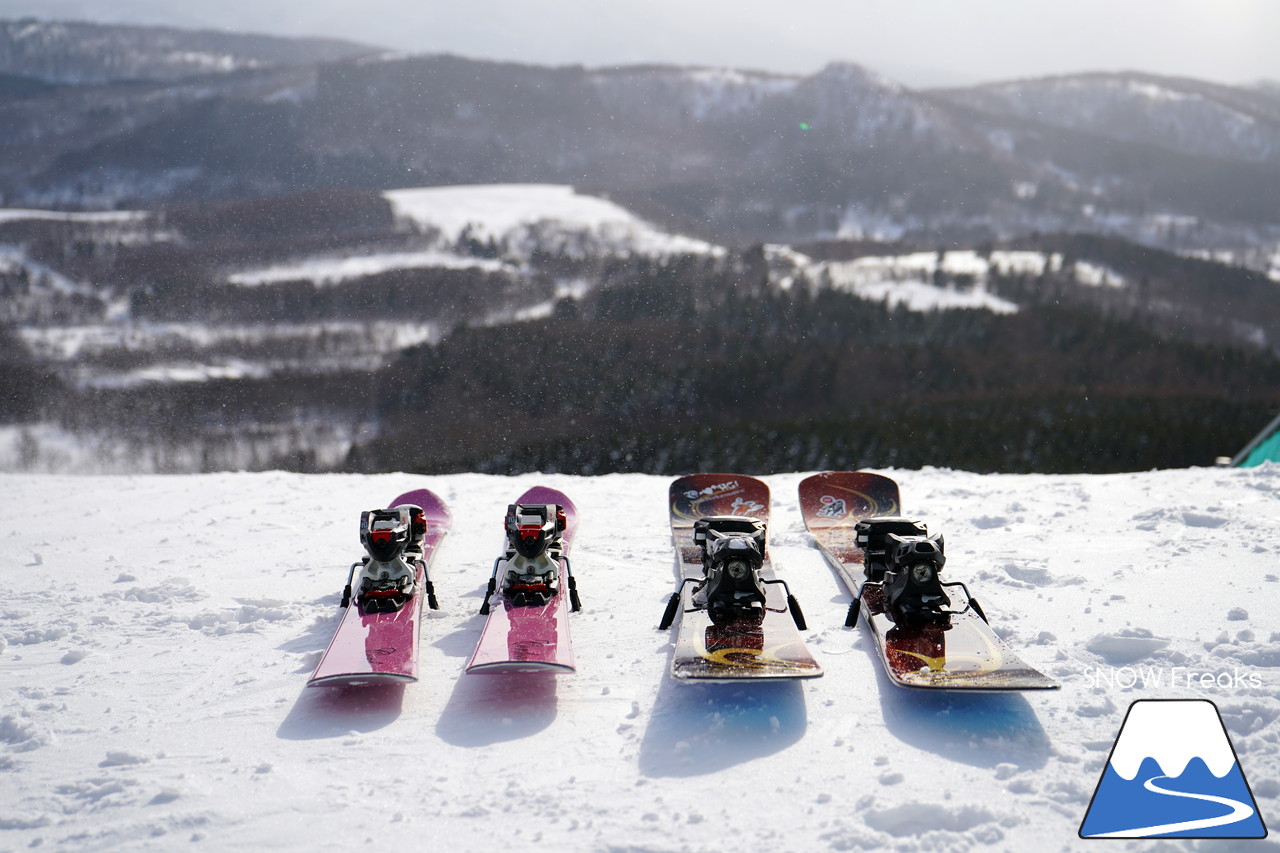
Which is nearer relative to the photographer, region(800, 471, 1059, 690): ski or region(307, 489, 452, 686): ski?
region(800, 471, 1059, 690): ski

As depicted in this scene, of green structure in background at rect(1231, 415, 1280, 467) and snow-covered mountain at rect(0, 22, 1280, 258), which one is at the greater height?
snow-covered mountain at rect(0, 22, 1280, 258)

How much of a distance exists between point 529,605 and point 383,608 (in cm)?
92

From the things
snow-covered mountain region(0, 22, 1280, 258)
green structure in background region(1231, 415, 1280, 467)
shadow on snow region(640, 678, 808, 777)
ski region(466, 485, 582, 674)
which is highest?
snow-covered mountain region(0, 22, 1280, 258)

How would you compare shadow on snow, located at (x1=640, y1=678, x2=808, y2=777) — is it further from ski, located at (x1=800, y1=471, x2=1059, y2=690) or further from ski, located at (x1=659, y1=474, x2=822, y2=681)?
ski, located at (x1=800, y1=471, x2=1059, y2=690)

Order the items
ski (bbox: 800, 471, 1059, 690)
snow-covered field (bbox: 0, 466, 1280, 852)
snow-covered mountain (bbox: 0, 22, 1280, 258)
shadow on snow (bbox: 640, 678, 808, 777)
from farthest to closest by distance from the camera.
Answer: snow-covered mountain (bbox: 0, 22, 1280, 258) → ski (bbox: 800, 471, 1059, 690) → shadow on snow (bbox: 640, 678, 808, 777) → snow-covered field (bbox: 0, 466, 1280, 852)

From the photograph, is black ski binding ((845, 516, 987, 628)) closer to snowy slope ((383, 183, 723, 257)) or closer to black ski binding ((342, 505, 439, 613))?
black ski binding ((342, 505, 439, 613))

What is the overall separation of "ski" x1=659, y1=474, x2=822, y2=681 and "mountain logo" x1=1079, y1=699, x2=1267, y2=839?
4.32ft

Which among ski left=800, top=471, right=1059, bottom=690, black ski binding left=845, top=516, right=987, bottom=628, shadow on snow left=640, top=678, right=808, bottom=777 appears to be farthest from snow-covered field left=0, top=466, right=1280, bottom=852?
black ski binding left=845, top=516, right=987, bottom=628

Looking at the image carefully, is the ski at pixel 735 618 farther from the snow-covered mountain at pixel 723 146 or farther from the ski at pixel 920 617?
the snow-covered mountain at pixel 723 146

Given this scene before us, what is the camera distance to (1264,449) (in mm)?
10742

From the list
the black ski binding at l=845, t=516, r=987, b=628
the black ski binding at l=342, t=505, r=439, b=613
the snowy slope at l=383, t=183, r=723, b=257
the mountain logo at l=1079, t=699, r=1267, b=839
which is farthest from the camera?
the snowy slope at l=383, t=183, r=723, b=257

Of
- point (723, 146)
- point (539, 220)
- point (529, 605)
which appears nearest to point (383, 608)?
point (529, 605)

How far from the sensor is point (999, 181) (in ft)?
264

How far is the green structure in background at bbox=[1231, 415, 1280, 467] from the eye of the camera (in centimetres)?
1046
